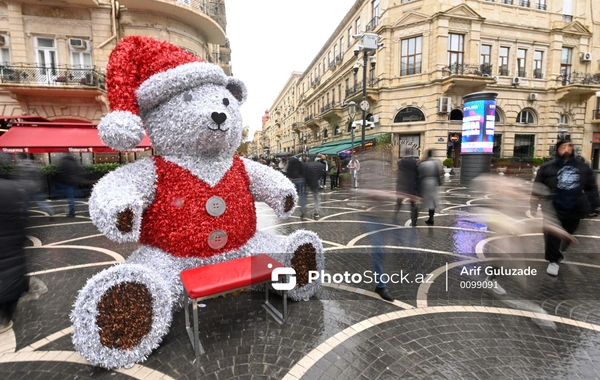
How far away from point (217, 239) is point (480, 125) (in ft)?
58.0

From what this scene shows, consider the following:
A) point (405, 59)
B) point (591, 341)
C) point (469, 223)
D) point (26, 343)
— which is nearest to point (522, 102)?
point (405, 59)

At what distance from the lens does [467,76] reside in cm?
2084

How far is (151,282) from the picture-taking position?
2689mm

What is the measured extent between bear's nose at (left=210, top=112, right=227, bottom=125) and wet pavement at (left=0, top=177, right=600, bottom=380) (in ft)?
6.94

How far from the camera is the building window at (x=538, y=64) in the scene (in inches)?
944

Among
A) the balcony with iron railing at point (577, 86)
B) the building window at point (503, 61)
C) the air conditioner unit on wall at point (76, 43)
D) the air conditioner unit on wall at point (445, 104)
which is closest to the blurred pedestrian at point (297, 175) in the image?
the air conditioner unit on wall at point (76, 43)

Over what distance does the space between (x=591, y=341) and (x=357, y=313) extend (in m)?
2.31

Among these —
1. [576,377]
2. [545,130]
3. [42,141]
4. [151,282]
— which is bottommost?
[576,377]

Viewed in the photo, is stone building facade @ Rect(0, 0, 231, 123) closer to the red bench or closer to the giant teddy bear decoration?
the giant teddy bear decoration

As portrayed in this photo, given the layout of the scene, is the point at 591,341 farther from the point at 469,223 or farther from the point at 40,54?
the point at 40,54

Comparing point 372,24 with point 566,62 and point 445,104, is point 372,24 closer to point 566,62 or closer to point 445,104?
point 445,104

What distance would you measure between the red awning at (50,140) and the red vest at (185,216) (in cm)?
782

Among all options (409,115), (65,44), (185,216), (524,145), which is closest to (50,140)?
(65,44)

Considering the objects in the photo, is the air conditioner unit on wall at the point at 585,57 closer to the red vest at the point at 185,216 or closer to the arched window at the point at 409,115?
the arched window at the point at 409,115
